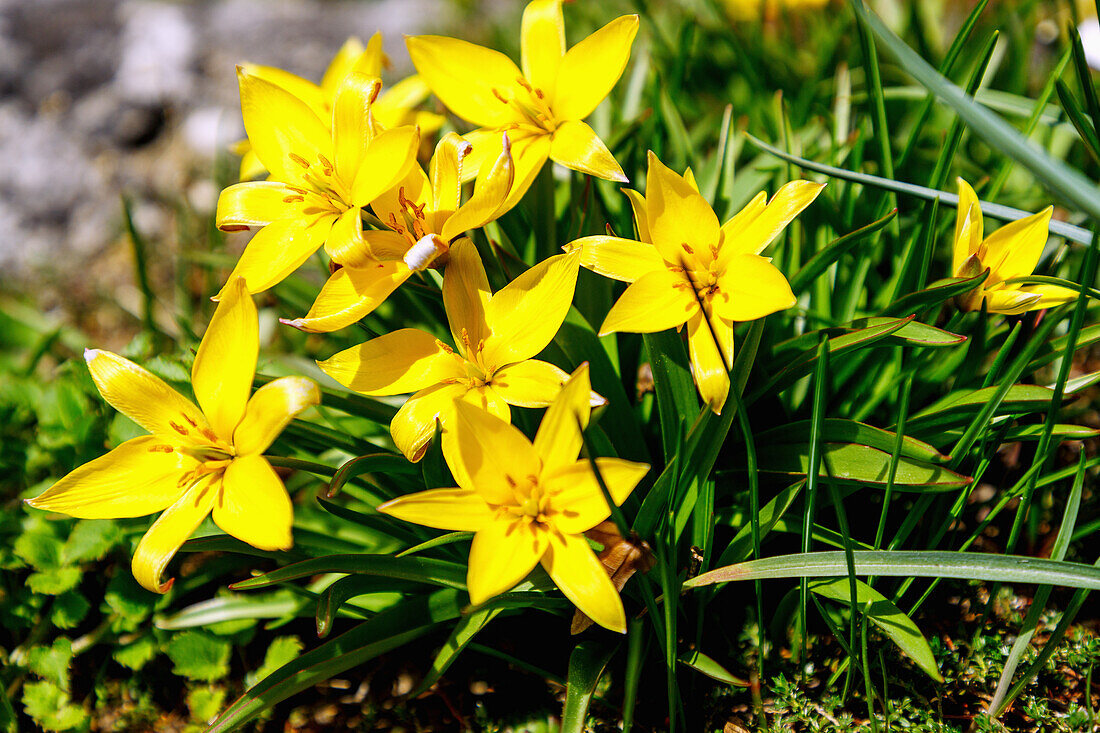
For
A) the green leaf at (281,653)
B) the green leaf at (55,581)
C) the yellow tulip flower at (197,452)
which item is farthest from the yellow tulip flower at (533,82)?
the green leaf at (55,581)

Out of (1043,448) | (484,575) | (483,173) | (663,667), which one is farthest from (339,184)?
(1043,448)

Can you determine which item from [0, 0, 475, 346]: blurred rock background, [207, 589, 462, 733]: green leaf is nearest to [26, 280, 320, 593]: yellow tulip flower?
[207, 589, 462, 733]: green leaf

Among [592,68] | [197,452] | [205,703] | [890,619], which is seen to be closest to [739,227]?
[592,68]

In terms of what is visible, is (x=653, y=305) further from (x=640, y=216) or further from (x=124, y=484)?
(x=124, y=484)

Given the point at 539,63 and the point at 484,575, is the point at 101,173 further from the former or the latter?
the point at 484,575

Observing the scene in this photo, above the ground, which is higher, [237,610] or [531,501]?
[531,501]

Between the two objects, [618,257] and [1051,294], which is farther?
[1051,294]
